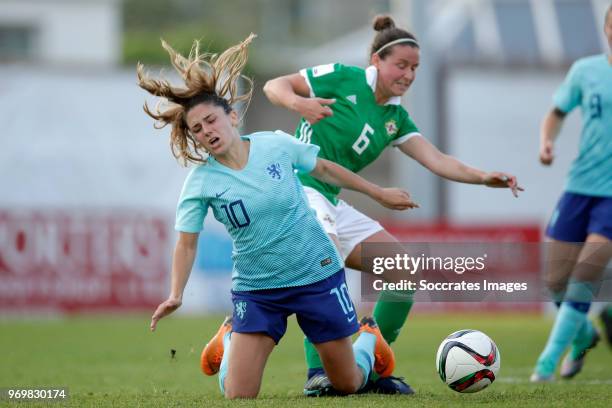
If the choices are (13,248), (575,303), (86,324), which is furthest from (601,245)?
(13,248)

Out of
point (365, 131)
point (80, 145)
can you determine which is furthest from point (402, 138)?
point (80, 145)

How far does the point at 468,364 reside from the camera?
6.18m

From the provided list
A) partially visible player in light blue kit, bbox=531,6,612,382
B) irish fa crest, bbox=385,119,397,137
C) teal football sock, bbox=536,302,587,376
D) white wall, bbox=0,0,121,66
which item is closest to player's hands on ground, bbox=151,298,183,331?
irish fa crest, bbox=385,119,397,137

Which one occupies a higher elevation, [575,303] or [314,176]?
[314,176]

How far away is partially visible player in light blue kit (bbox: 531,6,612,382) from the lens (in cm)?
763

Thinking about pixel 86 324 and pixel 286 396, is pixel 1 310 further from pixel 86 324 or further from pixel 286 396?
pixel 286 396

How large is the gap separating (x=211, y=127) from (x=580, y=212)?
3.14 meters

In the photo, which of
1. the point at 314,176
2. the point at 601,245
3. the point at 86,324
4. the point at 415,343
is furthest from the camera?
the point at 86,324

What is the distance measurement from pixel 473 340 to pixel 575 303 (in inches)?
76.0

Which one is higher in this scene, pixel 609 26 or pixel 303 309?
pixel 609 26

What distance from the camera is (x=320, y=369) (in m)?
6.58

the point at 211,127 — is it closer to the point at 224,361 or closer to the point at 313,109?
the point at 313,109

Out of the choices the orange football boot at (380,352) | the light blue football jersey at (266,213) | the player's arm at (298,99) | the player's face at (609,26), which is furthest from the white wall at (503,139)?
the light blue football jersey at (266,213)

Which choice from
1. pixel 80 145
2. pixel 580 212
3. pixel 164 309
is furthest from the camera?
pixel 80 145
